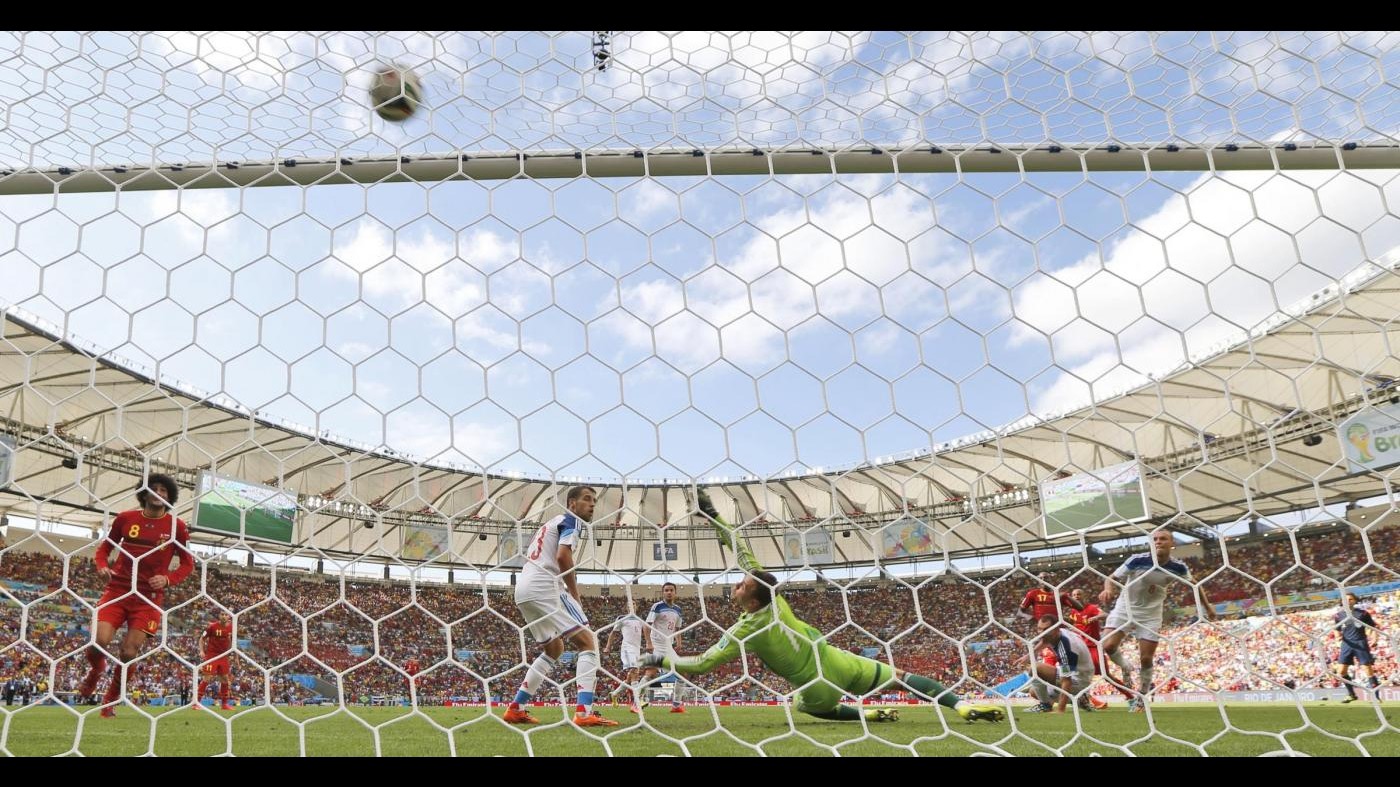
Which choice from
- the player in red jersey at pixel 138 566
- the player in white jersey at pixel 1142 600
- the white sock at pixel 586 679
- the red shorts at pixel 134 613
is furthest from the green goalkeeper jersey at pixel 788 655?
the red shorts at pixel 134 613

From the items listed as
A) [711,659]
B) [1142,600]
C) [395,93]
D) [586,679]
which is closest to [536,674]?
[586,679]

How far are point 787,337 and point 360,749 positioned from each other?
1.79m

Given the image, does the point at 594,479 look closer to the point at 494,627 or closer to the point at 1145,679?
the point at 1145,679

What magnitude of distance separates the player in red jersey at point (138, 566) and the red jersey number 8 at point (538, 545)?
1245 millimetres

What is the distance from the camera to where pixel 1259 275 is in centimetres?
228

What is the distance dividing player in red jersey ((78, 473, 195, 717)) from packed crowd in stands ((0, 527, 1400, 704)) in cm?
29

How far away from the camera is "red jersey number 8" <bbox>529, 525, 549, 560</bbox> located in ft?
10.8

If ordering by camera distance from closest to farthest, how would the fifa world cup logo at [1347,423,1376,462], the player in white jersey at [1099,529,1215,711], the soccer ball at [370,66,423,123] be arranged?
the soccer ball at [370,66,423,123] < the fifa world cup logo at [1347,423,1376,462] < the player in white jersey at [1099,529,1215,711]

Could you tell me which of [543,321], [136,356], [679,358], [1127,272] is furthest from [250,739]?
[1127,272]

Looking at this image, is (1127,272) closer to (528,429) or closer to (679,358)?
(679,358)

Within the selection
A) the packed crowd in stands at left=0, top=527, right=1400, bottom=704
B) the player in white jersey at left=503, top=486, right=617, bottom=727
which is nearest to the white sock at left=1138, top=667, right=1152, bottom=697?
the packed crowd in stands at left=0, top=527, right=1400, bottom=704

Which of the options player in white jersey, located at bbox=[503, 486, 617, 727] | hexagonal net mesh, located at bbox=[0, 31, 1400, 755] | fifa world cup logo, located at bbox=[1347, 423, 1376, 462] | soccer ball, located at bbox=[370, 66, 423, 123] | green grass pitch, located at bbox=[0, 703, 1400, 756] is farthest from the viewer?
fifa world cup logo, located at bbox=[1347, 423, 1376, 462]

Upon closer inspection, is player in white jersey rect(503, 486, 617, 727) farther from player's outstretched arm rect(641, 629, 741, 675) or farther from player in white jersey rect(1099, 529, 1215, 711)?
player in white jersey rect(1099, 529, 1215, 711)
